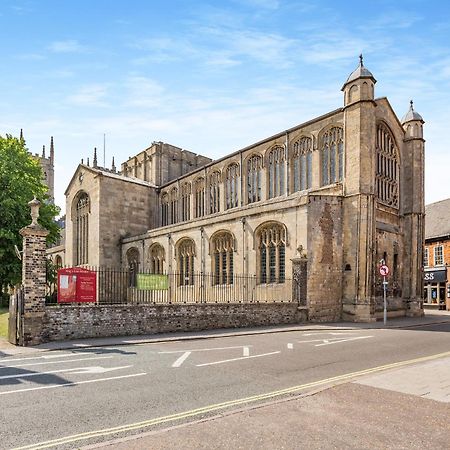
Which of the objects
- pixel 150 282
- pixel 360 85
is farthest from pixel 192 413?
pixel 360 85

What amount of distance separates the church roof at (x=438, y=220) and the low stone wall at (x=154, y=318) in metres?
23.7

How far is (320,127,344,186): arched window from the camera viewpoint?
26.2m

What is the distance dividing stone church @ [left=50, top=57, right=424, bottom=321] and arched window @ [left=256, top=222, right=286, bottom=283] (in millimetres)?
64

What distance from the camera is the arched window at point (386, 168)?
91.0ft

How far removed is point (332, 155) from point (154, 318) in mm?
16337

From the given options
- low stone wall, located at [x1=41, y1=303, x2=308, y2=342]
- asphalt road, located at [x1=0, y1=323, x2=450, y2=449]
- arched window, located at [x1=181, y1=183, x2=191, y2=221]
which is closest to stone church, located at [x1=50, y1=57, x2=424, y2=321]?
arched window, located at [x1=181, y1=183, x2=191, y2=221]

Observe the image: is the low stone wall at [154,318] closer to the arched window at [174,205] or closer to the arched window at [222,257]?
the arched window at [222,257]

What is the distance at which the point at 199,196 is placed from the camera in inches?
1531

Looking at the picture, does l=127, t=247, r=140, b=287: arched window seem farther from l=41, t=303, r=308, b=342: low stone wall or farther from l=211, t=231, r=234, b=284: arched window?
l=41, t=303, r=308, b=342: low stone wall

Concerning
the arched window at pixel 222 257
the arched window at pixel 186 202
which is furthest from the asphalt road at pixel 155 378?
the arched window at pixel 186 202

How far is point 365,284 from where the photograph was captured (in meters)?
23.1

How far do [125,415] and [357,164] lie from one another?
68.9ft

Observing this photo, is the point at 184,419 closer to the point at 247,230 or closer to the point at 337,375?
the point at 337,375

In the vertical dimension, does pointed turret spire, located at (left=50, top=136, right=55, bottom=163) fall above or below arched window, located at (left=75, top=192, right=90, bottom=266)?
above
